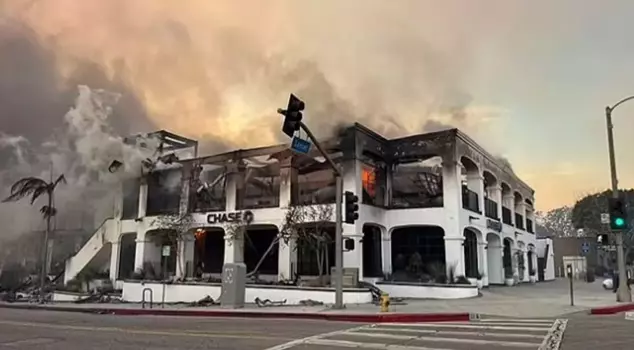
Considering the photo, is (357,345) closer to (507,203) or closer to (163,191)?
(163,191)

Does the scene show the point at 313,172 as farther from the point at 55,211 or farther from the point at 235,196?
the point at 55,211

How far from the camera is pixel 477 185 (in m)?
30.6

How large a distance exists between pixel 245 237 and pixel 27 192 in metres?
12.1

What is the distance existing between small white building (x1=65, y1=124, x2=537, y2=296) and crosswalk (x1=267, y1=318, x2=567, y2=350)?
13.4m

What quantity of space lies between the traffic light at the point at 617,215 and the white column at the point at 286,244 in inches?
579

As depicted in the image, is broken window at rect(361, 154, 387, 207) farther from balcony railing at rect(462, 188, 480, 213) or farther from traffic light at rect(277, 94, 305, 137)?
traffic light at rect(277, 94, 305, 137)

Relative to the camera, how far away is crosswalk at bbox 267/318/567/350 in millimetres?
9195

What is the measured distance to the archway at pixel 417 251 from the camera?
27.9 m

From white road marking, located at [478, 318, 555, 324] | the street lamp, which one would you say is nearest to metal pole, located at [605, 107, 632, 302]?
the street lamp

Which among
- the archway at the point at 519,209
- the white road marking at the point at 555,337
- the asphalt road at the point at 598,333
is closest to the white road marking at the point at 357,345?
the white road marking at the point at 555,337

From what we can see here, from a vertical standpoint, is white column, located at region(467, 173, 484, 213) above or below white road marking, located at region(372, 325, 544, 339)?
above

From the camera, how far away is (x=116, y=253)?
35156mm

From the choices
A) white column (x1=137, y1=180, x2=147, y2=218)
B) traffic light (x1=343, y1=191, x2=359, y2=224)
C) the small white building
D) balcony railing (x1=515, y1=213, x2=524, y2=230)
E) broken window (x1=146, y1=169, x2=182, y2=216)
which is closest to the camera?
traffic light (x1=343, y1=191, x2=359, y2=224)

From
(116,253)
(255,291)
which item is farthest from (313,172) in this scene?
(116,253)
